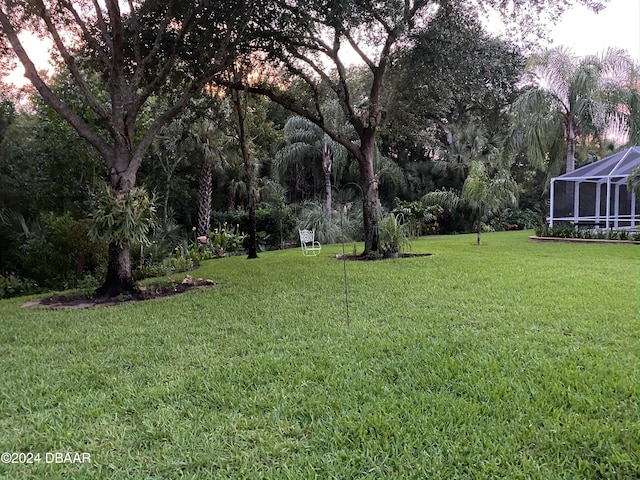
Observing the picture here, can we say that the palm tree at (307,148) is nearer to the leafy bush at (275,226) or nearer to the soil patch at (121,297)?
the leafy bush at (275,226)

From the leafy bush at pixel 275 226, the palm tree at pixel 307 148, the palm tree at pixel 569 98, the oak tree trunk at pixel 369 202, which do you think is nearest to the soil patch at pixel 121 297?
the oak tree trunk at pixel 369 202

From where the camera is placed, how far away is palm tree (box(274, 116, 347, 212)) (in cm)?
2000

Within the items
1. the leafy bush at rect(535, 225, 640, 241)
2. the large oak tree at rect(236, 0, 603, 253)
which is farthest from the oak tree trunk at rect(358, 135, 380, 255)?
the leafy bush at rect(535, 225, 640, 241)

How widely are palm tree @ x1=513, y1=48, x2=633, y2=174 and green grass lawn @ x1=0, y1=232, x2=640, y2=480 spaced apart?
39.7 feet

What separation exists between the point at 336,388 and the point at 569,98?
55.1 feet

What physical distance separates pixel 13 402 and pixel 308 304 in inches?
130

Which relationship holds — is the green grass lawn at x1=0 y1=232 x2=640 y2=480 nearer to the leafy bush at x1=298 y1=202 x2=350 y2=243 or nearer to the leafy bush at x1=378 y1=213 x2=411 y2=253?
the leafy bush at x1=378 y1=213 x2=411 y2=253

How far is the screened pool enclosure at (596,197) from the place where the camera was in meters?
15.7

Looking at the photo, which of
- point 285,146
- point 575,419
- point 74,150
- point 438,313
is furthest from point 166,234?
point 575,419

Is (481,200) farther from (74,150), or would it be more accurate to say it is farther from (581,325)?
(74,150)

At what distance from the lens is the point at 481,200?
43.0 feet

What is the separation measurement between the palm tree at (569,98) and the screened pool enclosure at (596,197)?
0.92 meters

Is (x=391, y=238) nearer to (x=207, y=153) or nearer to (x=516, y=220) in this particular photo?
(x=207, y=153)

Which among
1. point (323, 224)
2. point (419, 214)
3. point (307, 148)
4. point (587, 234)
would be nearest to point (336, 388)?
point (587, 234)
